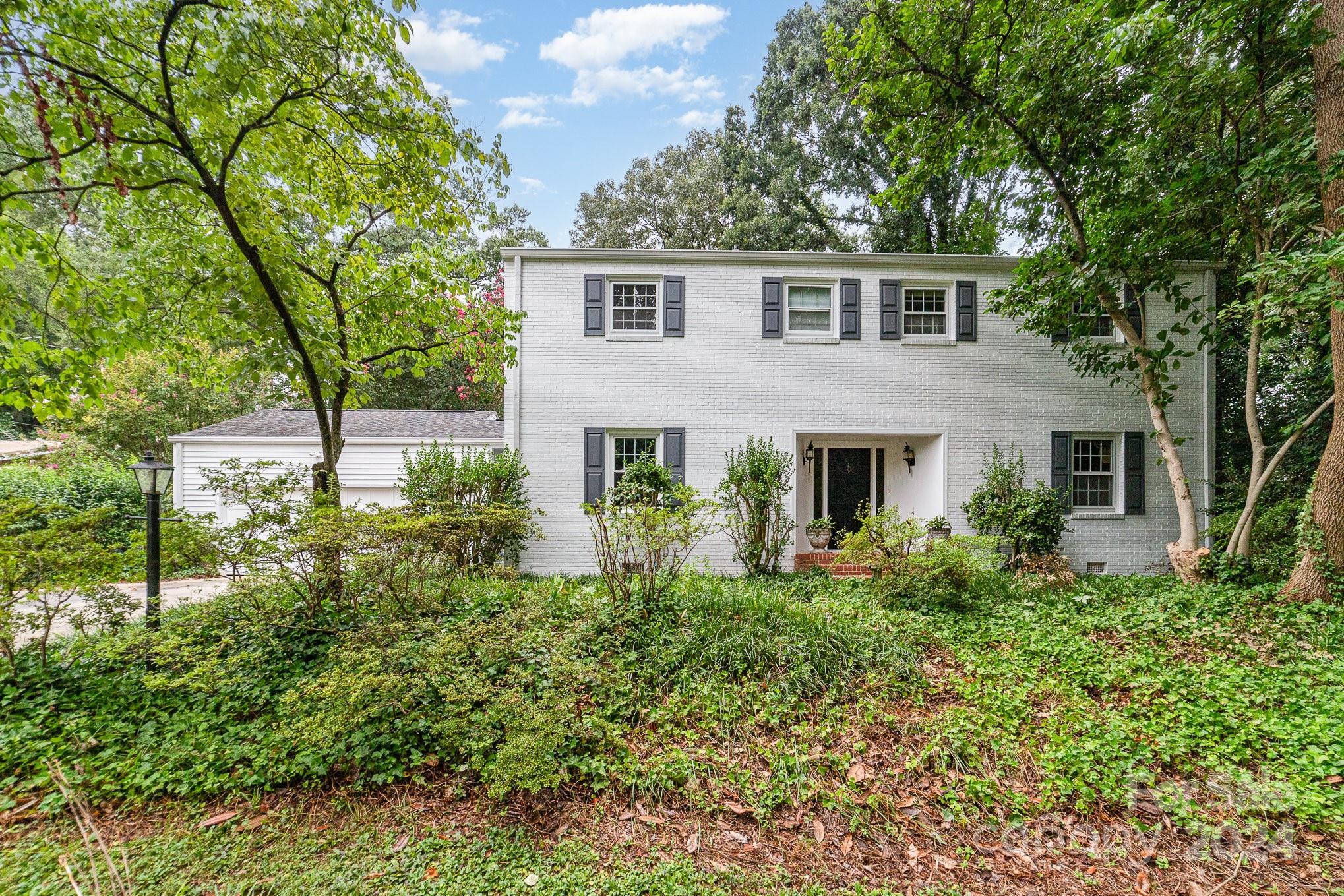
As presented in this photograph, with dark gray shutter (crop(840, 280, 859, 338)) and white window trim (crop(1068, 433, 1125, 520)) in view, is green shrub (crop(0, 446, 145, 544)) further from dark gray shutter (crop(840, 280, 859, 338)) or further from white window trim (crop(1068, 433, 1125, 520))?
white window trim (crop(1068, 433, 1125, 520))

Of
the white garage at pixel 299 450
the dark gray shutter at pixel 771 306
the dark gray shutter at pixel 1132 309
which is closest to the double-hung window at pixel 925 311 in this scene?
the dark gray shutter at pixel 771 306

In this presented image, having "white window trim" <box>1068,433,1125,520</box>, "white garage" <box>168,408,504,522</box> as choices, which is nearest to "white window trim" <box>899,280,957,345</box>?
"white window trim" <box>1068,433,1125,520</box>

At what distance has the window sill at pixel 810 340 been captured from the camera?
840cm

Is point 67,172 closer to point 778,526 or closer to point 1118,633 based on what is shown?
point 778,526

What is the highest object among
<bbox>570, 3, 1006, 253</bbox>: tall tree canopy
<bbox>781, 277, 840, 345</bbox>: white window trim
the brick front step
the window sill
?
<bbox>570, 3, 1006, 253</bbox>: tall tree canopy

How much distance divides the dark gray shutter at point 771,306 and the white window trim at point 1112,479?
5506 mm

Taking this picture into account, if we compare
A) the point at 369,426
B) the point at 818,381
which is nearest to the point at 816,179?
the point at 818,381

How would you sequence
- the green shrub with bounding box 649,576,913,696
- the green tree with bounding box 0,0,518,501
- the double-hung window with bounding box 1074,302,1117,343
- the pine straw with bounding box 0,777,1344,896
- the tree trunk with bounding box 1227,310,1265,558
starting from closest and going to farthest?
the pine straw with bounding box 0,777,1344,896 < the green tree with bounding box 0,0,518,501 < the green shrub with bounding box 649,576,913,696 < the tree trunk with bounding box 1227,310,1265,558 < the double-hung window with bounding box 1074,302,1117,343

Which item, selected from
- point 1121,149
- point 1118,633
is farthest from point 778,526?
point 1121,149

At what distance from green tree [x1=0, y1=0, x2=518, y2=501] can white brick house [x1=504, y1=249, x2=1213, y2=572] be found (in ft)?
9.44

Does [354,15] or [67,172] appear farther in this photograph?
[67,172]

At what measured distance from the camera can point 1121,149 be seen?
5.86 metres

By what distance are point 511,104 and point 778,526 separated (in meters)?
11.7

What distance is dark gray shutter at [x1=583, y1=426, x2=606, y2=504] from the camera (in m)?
8.16
